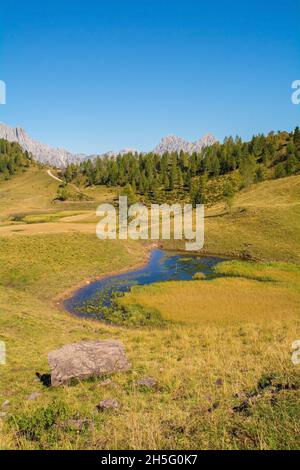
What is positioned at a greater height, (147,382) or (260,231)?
(260,231)

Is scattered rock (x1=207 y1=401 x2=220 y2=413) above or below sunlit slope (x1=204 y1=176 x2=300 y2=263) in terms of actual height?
below

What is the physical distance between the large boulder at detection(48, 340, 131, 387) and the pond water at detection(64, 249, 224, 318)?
1779 cm

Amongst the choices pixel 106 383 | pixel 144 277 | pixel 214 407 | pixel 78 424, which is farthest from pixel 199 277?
pixel 78 424

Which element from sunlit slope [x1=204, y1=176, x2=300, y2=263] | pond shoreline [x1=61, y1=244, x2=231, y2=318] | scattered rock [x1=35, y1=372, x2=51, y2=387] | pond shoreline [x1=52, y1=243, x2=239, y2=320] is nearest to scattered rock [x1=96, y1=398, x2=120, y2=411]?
scattered rock [x1=35, y1=372, x2=51, y2=387]

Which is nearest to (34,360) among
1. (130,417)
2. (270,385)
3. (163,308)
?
(130,417)

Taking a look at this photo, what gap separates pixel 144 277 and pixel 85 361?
3422cm

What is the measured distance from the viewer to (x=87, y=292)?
42.4 meters

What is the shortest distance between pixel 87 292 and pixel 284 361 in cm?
3132

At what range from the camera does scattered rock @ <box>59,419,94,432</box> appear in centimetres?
1030

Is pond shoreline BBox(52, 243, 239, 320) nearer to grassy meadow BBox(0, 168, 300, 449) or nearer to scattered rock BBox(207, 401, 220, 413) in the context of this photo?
grassy meadow BBox(0, 168, 300, 449)

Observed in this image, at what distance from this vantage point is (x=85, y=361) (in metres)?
15.6

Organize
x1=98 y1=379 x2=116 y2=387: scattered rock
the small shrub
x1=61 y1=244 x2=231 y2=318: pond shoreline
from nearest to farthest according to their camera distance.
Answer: x1=98 y1=379 x2=116 y2=387: scattered rock
x1=61 y1=244 x2=231 y2=318: pond shoreline
the small shrub

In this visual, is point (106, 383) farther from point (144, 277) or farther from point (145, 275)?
point (145, 275)

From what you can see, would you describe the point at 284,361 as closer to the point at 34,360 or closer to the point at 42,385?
the point at 42,385
